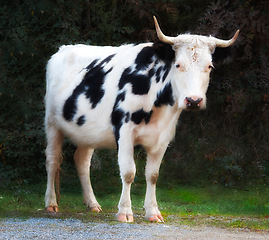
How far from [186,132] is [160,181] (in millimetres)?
1208

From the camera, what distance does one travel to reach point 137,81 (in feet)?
27.2

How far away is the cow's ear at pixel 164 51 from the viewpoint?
8.02 metres

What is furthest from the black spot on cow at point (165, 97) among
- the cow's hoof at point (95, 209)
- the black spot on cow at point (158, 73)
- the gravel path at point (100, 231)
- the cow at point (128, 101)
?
the cow's hoof at point (95, 209)

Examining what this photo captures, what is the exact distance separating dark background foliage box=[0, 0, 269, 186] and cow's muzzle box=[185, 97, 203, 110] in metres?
4.40

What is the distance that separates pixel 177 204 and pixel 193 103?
379 cm

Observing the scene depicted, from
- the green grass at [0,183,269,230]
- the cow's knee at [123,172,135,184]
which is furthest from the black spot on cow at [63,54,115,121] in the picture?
the green grass at [0,183,269,230]

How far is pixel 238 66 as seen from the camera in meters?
12.9

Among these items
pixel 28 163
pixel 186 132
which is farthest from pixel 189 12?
pixel 28 163

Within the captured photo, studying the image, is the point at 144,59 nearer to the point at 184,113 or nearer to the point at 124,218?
the point at 124,218

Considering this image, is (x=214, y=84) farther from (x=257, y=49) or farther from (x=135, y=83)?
(x=135, y=83)

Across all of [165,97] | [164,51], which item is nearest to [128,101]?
[165,97]

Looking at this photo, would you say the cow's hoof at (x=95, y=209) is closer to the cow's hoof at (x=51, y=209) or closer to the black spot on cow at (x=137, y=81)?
the cow's hoof at (x=51, y=209)

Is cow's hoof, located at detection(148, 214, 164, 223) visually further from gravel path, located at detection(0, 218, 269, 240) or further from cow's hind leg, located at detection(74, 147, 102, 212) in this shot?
cow's hind leg, located at detection(74, 147, 102, 212)

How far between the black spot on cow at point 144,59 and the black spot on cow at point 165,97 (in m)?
0.51
